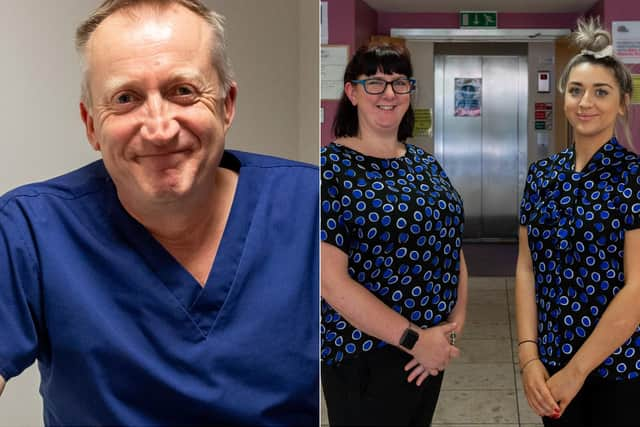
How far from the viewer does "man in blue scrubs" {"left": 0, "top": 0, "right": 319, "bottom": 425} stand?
41.7 inches

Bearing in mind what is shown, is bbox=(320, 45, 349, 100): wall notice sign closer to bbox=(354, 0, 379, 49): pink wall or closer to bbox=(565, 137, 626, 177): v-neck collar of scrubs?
bbox=(354, 0, 379, 49): pink wall

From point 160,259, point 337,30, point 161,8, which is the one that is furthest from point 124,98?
point 337,30

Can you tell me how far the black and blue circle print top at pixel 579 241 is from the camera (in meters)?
0.96

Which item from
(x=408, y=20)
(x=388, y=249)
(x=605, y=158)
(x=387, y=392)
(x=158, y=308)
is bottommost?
(x=387, y=392)

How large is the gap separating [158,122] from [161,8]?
0.56ft

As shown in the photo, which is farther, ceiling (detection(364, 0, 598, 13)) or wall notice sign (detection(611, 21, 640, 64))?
ceiling (detection(364, 0, 598, 13))

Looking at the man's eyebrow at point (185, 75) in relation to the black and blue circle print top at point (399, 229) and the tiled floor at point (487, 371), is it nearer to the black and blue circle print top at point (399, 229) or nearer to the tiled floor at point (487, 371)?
the black and blue circle print top at point (399, 229)

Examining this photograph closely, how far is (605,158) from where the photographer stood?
3.18 ft

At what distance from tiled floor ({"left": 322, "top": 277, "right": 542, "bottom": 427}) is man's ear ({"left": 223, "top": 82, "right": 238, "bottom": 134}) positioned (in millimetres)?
458

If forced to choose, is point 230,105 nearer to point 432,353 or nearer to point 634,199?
point 432,353

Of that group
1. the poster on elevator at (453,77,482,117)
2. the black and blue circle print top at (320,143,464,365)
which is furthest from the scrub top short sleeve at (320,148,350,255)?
the poster on elevator at (453,77,482,117)

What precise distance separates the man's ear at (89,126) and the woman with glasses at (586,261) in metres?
0.66

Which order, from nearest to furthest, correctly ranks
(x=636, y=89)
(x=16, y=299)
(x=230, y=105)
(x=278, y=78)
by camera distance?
(x=636, y=89) < (x=16, y=299) < (x=230, y=105) < (x=278, y=78)

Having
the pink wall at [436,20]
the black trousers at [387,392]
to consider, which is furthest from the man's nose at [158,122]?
the black trousers at [387,392]
